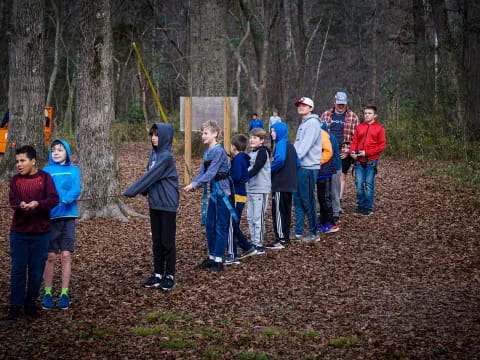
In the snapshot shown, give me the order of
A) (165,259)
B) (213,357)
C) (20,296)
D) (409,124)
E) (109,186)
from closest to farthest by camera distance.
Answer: (213,357) → (20,296) → (165,259) → (109,186) → (409,124)

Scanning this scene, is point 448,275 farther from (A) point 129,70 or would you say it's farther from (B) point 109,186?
(A) point 129,70

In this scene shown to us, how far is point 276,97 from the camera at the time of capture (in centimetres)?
3794

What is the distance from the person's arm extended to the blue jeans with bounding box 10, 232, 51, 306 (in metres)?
3.38

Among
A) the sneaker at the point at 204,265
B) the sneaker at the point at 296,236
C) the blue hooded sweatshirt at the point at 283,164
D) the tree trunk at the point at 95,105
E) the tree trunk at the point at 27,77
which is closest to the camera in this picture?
the sneaker at the point at 204,265

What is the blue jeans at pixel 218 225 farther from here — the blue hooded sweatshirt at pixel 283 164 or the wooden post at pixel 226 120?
A: the wooden post at pixel 226 120

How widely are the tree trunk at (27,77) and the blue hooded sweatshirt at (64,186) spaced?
Result: 8584 mm

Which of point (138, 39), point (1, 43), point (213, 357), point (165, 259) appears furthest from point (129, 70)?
point (213, 357)

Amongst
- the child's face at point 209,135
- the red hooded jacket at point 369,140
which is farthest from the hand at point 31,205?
the red hooded jacket at point 369,140

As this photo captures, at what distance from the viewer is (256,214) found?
9.77 m

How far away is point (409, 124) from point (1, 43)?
25566 mm

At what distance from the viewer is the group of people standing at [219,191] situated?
7.00m

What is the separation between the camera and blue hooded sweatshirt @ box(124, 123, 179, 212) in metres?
7.92

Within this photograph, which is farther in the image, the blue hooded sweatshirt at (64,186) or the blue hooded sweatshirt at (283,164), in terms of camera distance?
the blue hooded sweatshirt at (283,164)

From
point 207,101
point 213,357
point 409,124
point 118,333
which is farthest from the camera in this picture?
point 409,124
